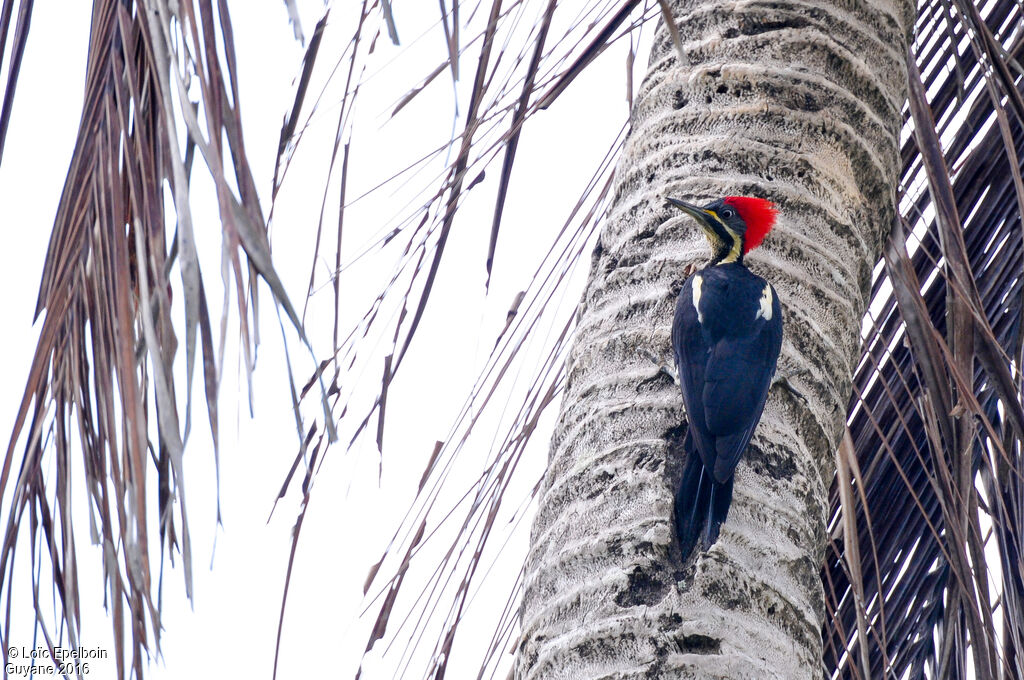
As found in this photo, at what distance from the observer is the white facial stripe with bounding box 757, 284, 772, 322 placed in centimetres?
201

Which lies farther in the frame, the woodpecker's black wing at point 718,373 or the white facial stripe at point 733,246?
the white facial stripe at point 733,246

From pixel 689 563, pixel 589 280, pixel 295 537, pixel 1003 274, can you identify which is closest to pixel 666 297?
pixel 589 280

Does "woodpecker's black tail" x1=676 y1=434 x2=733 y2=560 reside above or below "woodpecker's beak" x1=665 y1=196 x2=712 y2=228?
below

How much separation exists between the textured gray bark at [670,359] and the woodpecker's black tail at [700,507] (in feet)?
0.06

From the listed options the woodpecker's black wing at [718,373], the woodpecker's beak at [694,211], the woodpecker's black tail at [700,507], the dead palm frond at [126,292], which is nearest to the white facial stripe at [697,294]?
the woodpecker's black wing at [718,373]

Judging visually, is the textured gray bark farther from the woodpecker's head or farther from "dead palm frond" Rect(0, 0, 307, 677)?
"dead palm frond" Rect(0, 0, 307, 677)

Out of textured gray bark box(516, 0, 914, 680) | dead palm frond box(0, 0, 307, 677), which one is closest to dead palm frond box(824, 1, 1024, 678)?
textured gray bark box(516, 0, 914, 680)

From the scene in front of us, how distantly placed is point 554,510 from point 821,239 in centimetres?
72

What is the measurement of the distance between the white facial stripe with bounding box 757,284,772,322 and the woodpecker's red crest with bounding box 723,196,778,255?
9 centimetres

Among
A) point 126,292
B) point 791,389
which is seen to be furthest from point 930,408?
point 126,292

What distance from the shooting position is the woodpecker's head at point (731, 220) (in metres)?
2.05

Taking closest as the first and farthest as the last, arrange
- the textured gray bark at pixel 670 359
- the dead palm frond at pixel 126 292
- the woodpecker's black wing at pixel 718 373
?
1. the dead palm frond at pixel 126 292
2. the textured gray bark at pixel 670 359
3. the woodpecker's black wing at pixel 718 373

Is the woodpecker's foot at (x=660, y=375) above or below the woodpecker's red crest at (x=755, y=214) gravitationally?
below

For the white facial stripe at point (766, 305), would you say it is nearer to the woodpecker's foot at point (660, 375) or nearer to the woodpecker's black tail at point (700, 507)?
the woodpecker's foot at point (660, 375)
